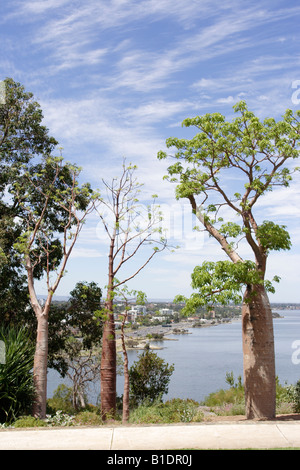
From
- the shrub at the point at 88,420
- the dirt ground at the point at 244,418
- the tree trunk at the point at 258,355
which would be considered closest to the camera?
the shrub at the point at 88,420

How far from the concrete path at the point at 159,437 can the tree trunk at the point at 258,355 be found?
2421mm

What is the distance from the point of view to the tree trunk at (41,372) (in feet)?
38.3

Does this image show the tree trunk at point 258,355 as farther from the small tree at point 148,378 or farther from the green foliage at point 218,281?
the small tree at point 148,378

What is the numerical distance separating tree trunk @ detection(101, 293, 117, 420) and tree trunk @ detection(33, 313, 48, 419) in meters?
1.55

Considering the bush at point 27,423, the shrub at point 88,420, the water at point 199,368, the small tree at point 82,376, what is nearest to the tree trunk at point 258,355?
the shrub at point 88,420

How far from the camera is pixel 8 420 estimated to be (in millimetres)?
9852

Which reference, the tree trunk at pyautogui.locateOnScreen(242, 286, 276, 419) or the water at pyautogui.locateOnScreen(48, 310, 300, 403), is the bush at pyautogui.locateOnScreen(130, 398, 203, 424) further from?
the water at pyautogui.locateOnScreen(48, 310, 300, 403)

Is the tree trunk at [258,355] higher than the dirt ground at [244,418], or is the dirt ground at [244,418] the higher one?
the tree trunk at [258,355]

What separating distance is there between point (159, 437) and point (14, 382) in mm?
4762

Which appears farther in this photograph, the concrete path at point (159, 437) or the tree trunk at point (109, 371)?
the tree trunk at point (109, 371)

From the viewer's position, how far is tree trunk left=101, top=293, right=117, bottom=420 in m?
12.2
